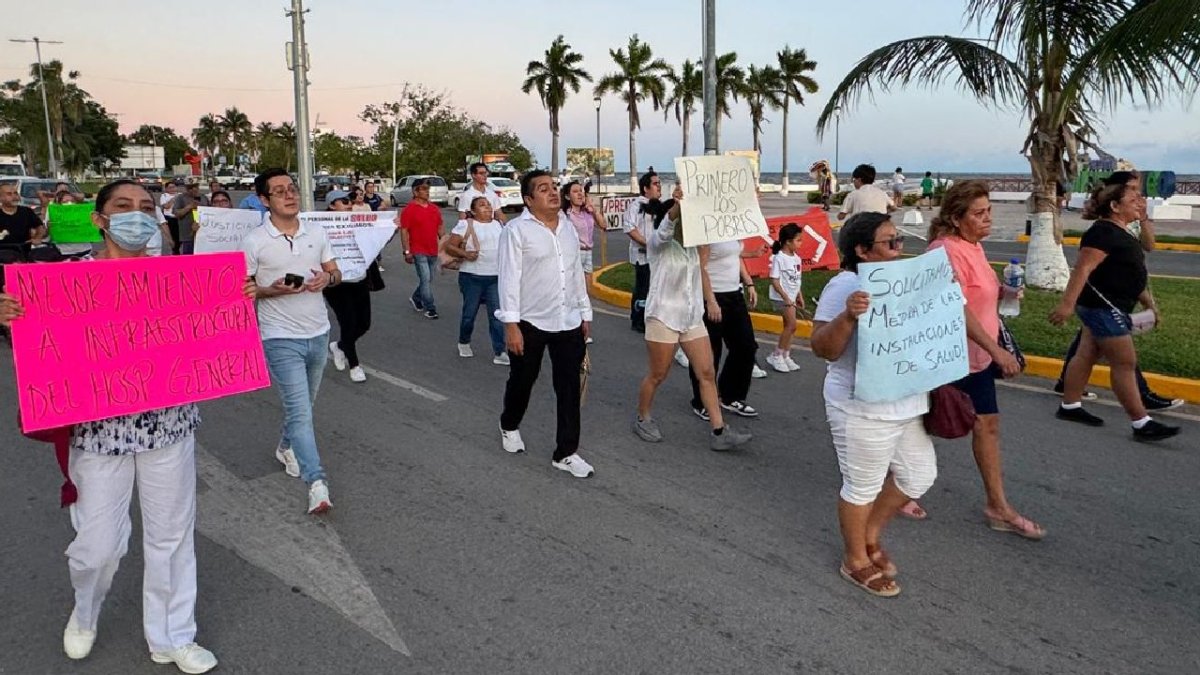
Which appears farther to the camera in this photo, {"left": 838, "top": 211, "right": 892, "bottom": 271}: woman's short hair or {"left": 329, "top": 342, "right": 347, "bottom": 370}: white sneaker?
{"left": 329, "top": 342, "right": 347, "bottom": 370}: white sneaker

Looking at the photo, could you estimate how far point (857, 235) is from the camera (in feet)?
11.2

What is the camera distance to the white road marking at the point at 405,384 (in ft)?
22.8

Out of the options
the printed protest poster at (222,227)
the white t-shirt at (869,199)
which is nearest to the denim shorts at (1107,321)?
the white t-shirt at (869,199)

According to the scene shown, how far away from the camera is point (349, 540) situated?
13.7 feet

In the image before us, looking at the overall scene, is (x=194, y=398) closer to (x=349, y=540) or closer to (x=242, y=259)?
(x=242, y=259)

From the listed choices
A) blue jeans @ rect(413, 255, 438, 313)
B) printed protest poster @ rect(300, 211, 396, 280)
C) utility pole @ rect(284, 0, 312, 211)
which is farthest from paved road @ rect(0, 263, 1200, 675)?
utility pole @ rect(284, 0, 312, 211)

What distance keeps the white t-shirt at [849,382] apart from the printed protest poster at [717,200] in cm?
197

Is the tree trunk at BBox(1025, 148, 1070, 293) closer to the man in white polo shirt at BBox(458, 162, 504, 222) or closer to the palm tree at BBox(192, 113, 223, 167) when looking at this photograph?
the man in white polo shirt at BBox(458, 162, 504, 222)

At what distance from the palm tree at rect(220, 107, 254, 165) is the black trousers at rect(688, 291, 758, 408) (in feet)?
407

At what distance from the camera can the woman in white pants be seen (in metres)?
3.37

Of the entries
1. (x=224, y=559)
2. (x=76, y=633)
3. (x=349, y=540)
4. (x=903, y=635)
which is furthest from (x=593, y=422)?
(x=76, y=633)

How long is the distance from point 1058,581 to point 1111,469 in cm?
177

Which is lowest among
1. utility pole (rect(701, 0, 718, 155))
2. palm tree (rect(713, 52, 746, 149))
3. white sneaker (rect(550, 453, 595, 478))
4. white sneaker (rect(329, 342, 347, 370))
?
white sneaker (rect(550, 453, 595, 478))

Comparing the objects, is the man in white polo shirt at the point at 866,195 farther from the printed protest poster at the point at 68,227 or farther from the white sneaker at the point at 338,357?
the printed protest poster at the point at 68,227
